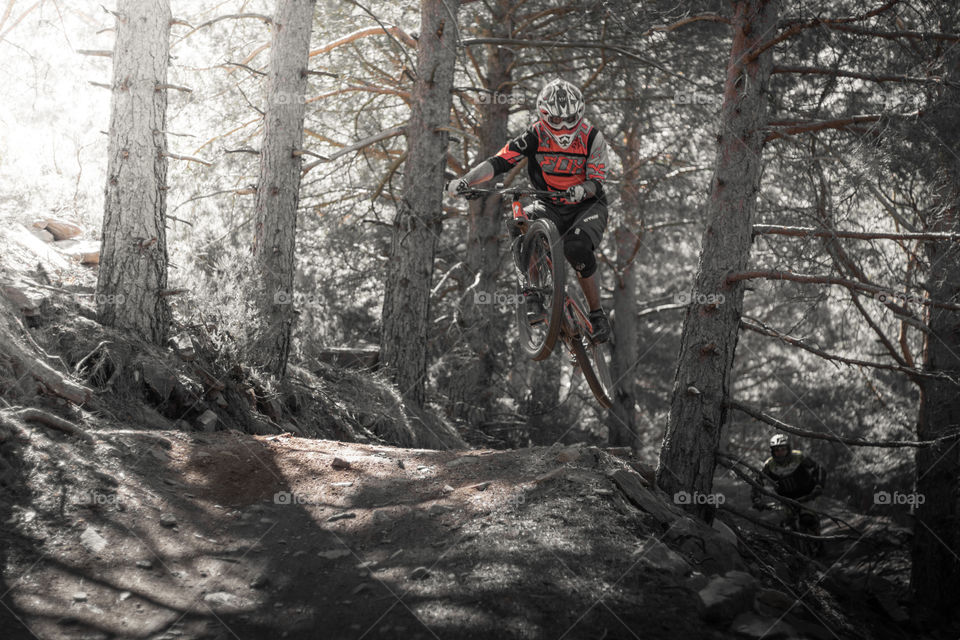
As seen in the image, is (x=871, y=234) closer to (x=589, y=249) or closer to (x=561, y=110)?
(x=589, y=249)

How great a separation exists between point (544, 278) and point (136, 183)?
366cm

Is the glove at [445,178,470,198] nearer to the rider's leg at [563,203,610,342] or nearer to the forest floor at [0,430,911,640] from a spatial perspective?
the rider's leg at [563,203,610,342]

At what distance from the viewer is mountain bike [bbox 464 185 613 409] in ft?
19.7

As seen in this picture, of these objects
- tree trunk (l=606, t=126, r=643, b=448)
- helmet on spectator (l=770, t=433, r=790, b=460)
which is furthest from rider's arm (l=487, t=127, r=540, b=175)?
tree trunk (l=606, t=126, r=643, b=448)

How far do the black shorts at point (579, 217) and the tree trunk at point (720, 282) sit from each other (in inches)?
33.7

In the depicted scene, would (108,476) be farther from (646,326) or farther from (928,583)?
(646,326)

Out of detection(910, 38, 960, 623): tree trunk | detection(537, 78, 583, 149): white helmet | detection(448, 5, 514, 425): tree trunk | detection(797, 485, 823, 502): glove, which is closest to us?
detection(537, 78, 583, 149): white helmet

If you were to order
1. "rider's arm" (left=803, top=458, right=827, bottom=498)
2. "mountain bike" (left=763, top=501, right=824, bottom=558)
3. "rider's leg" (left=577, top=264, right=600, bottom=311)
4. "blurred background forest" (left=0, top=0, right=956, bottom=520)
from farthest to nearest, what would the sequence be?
"rider's arm" (left=803, top=458, right=827, bottom=498)
"mountain bike" (left=763, top=501, right=824, bottom=558)
"blurred background forest" (left=0, top=0, right=956, bottom=520)
"rider's leg" (left=577, top=264, right=600, bottom=311)

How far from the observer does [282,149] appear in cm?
789

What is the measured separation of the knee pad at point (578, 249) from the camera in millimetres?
6172

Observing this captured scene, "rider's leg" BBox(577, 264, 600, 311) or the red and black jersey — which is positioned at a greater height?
the red and black jersey

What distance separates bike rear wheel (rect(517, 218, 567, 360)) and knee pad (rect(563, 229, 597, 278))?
3.2 inches

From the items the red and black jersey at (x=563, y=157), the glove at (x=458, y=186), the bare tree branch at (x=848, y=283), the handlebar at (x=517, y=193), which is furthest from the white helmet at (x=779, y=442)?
the glove at (x=458, y=186)

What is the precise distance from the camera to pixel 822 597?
6.35 meters
